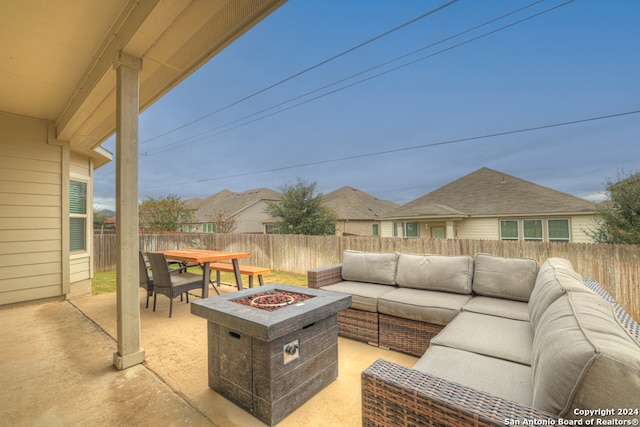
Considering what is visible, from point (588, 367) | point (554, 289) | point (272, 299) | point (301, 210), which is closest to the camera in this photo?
point (588, 367)

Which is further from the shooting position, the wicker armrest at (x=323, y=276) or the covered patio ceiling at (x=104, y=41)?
the wicker armrest at (x=323, y=276)

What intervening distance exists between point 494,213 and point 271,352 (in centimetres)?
1169

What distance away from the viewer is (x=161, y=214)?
46.2ft

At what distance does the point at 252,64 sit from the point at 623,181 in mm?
15605

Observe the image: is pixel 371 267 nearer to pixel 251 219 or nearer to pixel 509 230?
pixel 509 230

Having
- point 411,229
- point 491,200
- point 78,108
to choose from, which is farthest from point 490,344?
point 411,229

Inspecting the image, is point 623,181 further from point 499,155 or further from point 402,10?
point 499,155

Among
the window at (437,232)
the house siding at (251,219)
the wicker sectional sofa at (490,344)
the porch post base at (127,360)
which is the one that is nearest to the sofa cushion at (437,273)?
the wicker sectional sofa at (490,344)

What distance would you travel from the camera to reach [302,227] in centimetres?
1209

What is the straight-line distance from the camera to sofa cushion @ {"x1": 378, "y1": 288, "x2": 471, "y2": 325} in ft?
8.79

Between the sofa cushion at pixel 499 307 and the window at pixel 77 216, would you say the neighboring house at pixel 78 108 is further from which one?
the sofa cushion at pixel 499 307

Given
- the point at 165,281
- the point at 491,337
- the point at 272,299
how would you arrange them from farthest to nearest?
the point at 165,281
the point at 272,299
the point at 491,337

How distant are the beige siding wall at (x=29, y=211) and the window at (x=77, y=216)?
311mm

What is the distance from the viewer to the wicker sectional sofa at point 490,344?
0.94 meters
